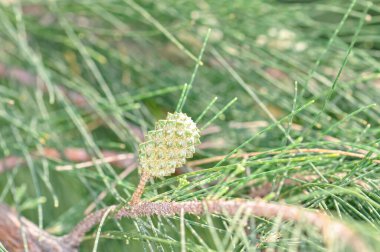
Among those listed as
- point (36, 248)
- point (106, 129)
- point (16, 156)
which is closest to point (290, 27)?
point (106, 129)

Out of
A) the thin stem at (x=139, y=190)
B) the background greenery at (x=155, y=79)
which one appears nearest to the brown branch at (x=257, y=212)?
the thin stem at (x=139, y=190)

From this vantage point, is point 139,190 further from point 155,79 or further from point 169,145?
point 155,79

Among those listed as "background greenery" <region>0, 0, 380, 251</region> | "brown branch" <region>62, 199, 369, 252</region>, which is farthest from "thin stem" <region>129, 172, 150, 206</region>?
"background greenery" <region>0, 0, 380, 251</region>

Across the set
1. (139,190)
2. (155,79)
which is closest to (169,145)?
(139,190)

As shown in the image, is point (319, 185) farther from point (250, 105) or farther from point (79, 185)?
point (79, 185)

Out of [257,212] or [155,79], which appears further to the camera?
[155,79]

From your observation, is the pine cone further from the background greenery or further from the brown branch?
the background greenery

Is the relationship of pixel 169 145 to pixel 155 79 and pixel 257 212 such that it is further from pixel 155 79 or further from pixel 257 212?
pixel 155 79
